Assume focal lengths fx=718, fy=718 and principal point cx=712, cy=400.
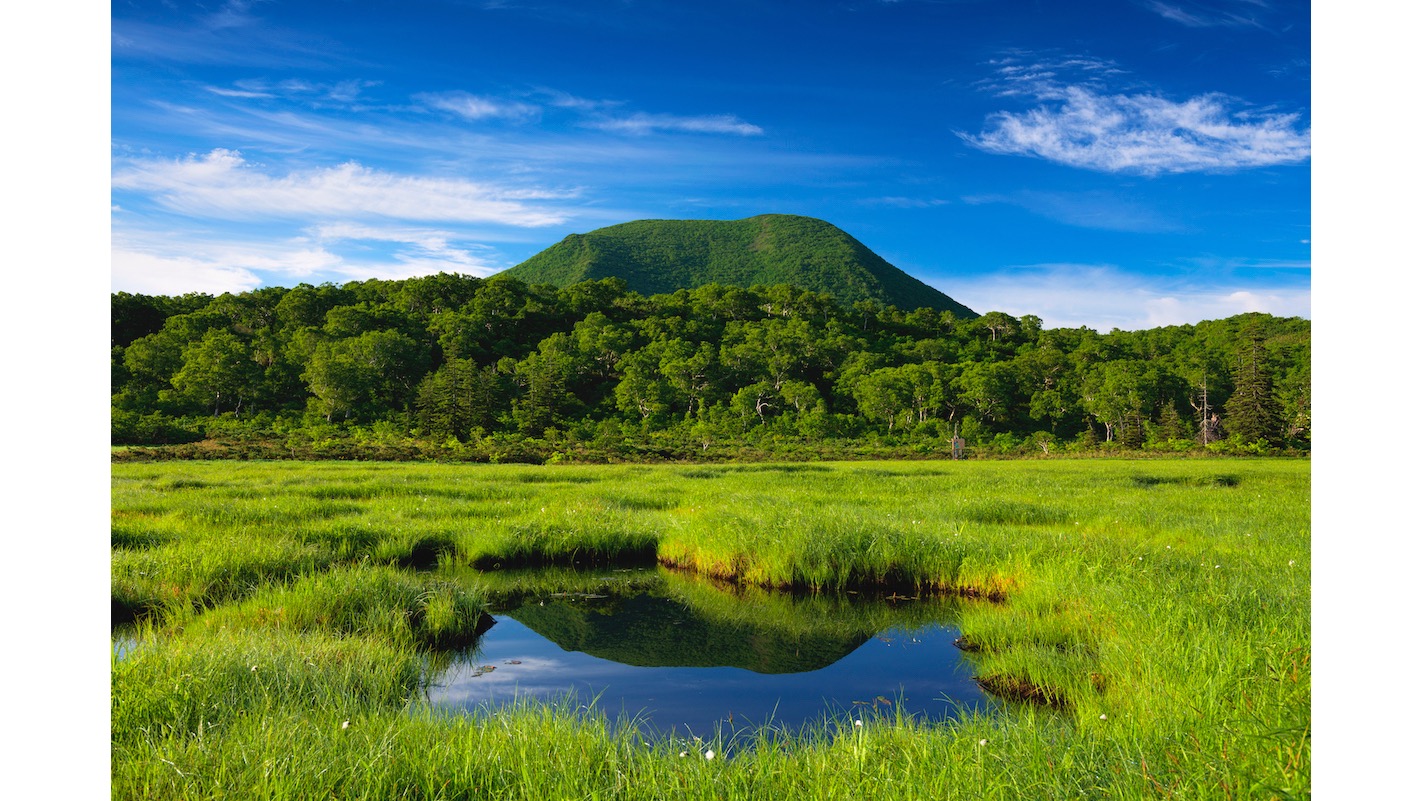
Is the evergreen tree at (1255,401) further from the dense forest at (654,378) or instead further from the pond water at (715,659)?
the pond water at (715,659)

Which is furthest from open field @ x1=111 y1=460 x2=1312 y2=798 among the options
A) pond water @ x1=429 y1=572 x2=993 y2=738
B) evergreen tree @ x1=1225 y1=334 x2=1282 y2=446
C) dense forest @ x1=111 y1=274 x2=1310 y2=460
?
dense forest @ x1=111 y1=274 x2=1310 y2=460

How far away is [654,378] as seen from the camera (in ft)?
260

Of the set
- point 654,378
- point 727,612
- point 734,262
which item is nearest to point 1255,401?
point 727,612

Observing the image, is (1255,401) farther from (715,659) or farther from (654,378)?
(654,378)

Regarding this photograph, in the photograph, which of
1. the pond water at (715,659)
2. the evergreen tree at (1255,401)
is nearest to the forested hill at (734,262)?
the evergreen tree at (1255,401)

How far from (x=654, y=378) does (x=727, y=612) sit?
70499 millimetres

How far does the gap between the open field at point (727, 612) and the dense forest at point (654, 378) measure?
69.9 ft

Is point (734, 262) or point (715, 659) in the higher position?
point (734, 262)

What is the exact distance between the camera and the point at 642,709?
599 cm
